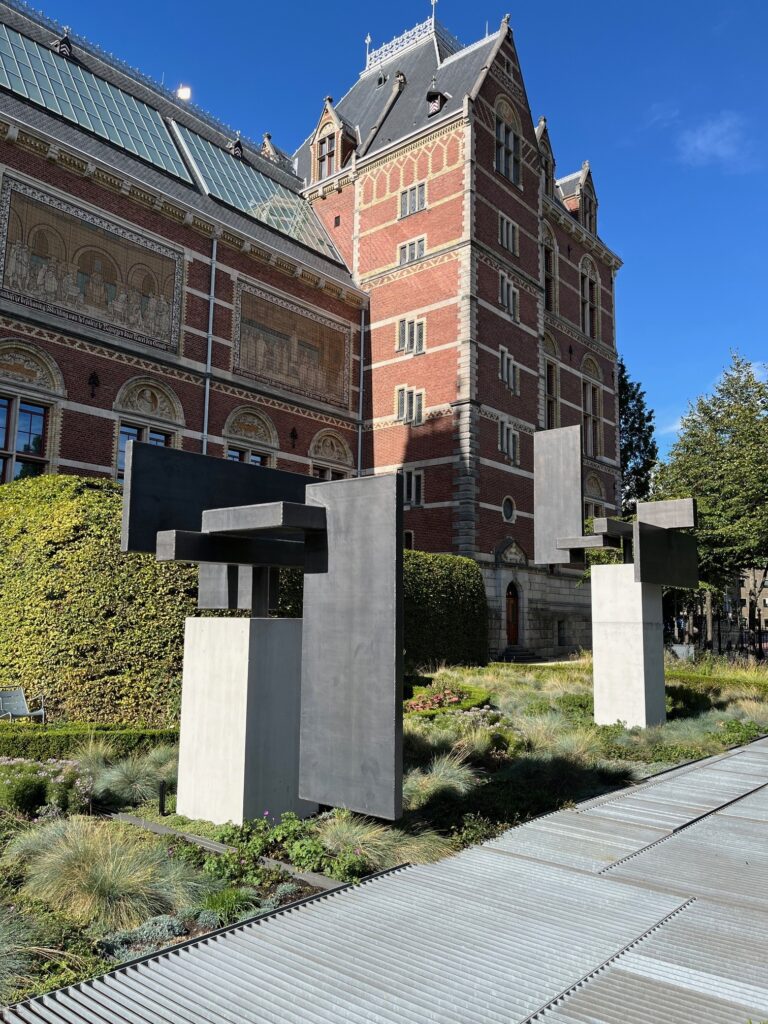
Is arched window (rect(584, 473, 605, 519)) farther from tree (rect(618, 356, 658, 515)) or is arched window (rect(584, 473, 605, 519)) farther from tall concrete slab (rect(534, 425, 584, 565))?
tall concrete slab (rect(534, 425, 584, 565))

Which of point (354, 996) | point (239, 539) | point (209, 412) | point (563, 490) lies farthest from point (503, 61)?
point (354, 996)

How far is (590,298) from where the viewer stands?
3747 centimetres

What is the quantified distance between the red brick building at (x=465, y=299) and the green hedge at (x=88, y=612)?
1581 centimetres

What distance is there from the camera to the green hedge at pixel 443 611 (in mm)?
20078

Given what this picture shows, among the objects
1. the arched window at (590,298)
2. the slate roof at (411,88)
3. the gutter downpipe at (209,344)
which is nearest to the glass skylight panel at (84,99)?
the gutter downpipe at (209,344)

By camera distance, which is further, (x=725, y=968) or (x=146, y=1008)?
(x=725, y=968)

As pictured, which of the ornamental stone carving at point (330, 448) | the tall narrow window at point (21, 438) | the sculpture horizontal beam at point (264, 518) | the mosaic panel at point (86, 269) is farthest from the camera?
the ornamental stone carving at point (330, 448)

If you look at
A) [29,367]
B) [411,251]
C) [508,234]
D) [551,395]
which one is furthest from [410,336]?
[29,367]

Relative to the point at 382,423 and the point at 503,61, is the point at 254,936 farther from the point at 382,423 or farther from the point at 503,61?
the point at 503,61

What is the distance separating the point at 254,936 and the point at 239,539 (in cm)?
365

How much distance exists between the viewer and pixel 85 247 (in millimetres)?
21469

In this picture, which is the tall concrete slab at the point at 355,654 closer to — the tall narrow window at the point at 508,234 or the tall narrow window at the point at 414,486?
the tall narrow window at the point at 414,486

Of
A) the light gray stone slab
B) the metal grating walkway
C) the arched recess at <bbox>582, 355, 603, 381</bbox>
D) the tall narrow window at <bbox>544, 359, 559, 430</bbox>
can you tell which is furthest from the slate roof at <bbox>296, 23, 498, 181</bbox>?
the metal grating walkway

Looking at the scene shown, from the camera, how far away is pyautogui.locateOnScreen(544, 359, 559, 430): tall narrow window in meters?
33.0
